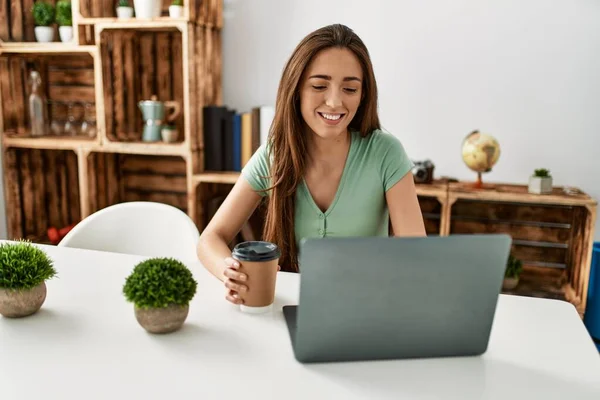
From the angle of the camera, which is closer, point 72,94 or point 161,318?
point 161,318

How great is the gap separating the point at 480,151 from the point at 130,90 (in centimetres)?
172


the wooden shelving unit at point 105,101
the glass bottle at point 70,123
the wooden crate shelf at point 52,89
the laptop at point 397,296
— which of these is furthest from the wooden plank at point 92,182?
the laptop at point 397,296

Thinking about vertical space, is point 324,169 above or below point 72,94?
below

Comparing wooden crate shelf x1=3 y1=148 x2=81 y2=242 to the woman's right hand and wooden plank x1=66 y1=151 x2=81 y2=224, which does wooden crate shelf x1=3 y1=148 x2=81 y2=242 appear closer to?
wooden plank x1=66 y1=151 x2=81 y2=224

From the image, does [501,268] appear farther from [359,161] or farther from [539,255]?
[539,255]

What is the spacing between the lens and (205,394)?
79 cm

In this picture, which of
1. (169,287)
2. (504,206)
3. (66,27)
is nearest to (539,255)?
(504,206)

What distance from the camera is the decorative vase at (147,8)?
101 inches

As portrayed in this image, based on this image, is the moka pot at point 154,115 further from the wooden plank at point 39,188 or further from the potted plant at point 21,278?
the potted plant at point 21,278

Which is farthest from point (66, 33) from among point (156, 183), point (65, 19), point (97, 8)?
point (156, 183)

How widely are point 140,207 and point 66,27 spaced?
1504mm

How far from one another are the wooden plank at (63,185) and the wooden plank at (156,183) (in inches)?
14.4

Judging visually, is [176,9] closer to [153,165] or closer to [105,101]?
[105,101]

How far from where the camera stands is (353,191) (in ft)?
5.06
